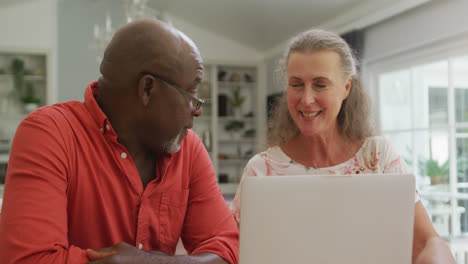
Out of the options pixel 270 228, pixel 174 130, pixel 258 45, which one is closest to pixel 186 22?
pixel 258 45

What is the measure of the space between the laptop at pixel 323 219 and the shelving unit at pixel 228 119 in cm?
564

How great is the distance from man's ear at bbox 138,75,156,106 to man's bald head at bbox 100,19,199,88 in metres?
0.02

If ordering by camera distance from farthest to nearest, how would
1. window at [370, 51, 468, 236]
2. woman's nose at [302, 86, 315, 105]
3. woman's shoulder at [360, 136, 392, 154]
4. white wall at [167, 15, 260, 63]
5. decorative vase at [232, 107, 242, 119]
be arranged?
decorative vase at [232, 107, 242, 119] → white wall at [167, 15, 260, 63] → window at [370, 51, 468, 236] → woman's shoulder at [360, 136, 392, 154] → woman's nose at [302, 86, 315, 105]

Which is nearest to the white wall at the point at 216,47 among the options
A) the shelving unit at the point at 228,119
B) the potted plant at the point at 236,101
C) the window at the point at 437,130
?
the shelving unit at the point at 228,119

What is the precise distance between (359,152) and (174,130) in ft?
2.28

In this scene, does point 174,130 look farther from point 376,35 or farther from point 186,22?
point 186,22

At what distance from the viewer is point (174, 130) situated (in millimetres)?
1161

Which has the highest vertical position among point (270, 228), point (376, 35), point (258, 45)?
point (258, 45)

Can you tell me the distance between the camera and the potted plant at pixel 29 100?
19.1 feet

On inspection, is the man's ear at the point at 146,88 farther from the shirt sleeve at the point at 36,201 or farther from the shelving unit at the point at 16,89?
the shelving unit at the point at 16,89

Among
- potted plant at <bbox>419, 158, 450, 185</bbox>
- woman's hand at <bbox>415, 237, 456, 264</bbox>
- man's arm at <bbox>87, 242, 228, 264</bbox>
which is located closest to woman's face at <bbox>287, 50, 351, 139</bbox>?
woman's hand at <bbox>415, 237, 456, 264</bbox>

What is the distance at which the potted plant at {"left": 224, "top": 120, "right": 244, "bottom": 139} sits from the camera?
6695 mm

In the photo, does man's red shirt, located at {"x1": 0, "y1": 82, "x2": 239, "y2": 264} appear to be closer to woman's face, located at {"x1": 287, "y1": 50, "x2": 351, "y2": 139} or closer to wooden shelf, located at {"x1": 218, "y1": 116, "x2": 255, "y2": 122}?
woman's face, located at {"x1": 287, "y1": 50, "x2": 351, "y2": 139}

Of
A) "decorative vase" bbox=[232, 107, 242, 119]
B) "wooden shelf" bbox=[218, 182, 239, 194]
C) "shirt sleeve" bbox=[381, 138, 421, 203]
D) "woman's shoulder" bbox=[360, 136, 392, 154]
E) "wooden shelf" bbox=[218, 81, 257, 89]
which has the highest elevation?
"wooden shelf" bbox=[218, 81, 257, 89]
